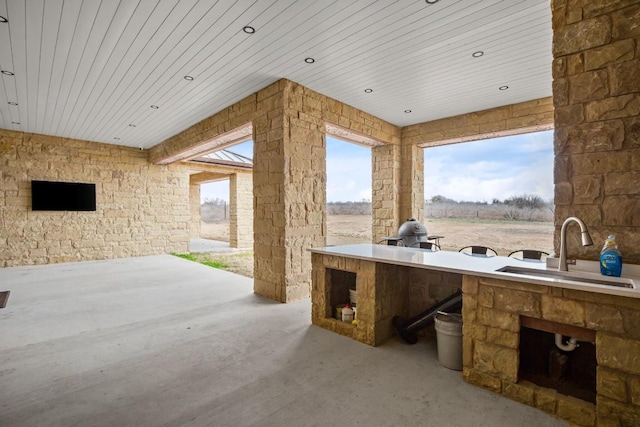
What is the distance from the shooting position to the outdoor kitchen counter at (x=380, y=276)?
2.05m

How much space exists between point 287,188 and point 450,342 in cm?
254

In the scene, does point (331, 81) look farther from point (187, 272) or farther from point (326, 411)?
point (187, 272)

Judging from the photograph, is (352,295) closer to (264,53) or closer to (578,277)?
(578,277)

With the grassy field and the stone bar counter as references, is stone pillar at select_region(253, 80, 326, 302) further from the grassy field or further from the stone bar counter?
the grassy field

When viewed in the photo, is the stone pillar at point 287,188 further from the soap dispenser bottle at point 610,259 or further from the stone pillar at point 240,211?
the stone pillar at point 240,211

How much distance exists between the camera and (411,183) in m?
5.83

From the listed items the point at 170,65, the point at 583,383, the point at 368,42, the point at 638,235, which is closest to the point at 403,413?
the point at 583,383

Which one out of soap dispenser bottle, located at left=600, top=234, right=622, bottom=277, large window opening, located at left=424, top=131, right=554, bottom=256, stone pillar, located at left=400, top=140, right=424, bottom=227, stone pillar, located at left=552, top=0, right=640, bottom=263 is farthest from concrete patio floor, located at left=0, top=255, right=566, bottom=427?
large window opening, located at left=424, top=131, right=554, bottom=256

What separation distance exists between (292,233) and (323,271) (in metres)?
1.01

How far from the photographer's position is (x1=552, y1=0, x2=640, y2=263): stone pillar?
1801 mm

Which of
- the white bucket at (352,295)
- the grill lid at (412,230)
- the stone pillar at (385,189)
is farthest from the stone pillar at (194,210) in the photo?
the white bucket at (352,295)

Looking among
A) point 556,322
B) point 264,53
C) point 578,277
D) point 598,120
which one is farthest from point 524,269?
point 264,53

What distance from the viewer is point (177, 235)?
27.8 feet

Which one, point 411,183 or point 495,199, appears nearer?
point 411,183
